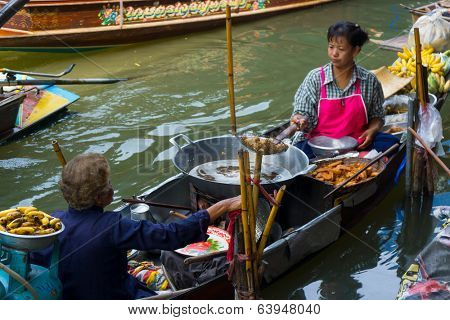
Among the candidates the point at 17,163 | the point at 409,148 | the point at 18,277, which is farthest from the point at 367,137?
the point at 17,163

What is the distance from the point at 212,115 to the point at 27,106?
2.19 meters

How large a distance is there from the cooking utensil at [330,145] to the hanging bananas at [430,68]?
1847mm

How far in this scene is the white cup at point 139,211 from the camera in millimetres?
3941

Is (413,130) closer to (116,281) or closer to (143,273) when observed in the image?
(143,273)

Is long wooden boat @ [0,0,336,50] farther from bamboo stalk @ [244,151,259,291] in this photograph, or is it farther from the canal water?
bamboo stalk @ [244,151,259,291]

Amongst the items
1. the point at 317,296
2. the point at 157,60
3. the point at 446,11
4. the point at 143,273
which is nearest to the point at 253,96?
the point at 157,60

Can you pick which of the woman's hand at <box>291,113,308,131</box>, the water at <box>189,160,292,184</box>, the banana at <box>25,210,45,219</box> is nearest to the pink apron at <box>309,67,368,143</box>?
the woman's hand at <box>291,113,308,131</box>

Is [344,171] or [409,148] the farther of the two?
[409,148]

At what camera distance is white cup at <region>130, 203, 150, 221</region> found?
394cm

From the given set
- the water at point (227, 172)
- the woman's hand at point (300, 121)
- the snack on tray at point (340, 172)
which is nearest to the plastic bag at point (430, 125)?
the snack on tray at point (340, 172)

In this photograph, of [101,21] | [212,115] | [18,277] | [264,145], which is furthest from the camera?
[101,21]

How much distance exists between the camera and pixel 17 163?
6.43 m

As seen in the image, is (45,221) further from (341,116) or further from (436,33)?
(436,33)

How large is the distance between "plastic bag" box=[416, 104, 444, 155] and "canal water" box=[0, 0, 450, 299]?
680 mm
